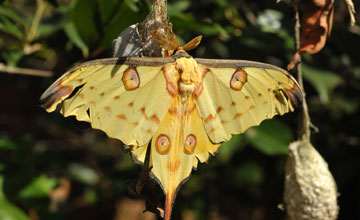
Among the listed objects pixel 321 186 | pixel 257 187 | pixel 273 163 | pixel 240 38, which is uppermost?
pixel 240 38

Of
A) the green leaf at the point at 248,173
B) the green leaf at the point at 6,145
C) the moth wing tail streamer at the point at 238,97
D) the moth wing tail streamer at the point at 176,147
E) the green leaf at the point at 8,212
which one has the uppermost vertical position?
the moth wing tail streamer at the point at 238,97

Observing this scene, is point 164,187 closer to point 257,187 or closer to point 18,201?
point 18,201

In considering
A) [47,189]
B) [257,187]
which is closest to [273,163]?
[257,187]

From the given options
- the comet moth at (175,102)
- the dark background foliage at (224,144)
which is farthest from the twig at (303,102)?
the comet moth at (175,102)

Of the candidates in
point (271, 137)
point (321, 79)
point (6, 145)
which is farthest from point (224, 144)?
point (6, 145)

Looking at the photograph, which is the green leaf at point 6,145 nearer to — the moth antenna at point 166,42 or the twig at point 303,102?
the moth antenna at point 166,42

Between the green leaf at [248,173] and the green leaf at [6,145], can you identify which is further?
the green leaf at [248,173]
